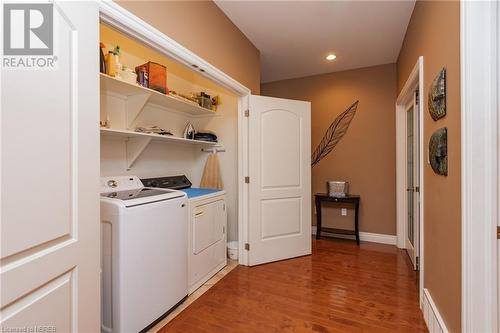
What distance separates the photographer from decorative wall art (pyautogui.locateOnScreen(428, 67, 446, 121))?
4.80ft

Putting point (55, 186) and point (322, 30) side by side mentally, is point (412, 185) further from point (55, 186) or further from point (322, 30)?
point (55, 186)

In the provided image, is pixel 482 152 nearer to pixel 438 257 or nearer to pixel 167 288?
pixel 438 257

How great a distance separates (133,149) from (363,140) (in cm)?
321

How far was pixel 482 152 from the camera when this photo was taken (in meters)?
1.14

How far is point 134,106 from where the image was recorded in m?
2.35

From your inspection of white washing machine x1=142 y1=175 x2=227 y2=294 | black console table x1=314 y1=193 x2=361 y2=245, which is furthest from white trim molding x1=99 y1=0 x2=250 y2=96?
black console table x1=314 y1=193 x2=361 y2=245

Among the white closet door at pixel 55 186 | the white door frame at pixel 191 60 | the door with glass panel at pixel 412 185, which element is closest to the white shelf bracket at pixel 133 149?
the white door frame at pixel 191 60

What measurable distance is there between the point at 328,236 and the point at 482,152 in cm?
305

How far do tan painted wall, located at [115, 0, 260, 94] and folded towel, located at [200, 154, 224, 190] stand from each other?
1.05 metres

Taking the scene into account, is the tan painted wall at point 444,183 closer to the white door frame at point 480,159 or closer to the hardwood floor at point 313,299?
the white door frame at point 480,159

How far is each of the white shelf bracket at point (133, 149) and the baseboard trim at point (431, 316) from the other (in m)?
2.66

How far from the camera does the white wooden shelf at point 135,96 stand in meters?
2.02

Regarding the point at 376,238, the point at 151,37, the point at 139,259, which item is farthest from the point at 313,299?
the point at 151,37

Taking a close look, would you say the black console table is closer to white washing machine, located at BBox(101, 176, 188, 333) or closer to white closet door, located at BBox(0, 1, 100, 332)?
white washing machine, located at BBox(101, 176, 188, 333)
